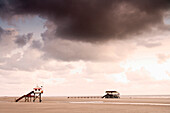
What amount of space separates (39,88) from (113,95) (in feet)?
160

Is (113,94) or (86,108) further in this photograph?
(113,94)

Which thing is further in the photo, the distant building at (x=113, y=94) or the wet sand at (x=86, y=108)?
the distant building at (x=113, y=94)

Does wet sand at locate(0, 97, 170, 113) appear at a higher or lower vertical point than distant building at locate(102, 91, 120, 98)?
higher

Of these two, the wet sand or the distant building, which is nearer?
the wet sand

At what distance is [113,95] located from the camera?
99000 mm

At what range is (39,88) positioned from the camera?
6075cm

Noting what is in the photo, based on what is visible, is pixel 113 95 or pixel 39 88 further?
pixel 113 95

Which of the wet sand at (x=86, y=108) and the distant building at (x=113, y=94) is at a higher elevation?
the wet sand at (x=86, y=108)

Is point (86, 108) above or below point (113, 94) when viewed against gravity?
above
